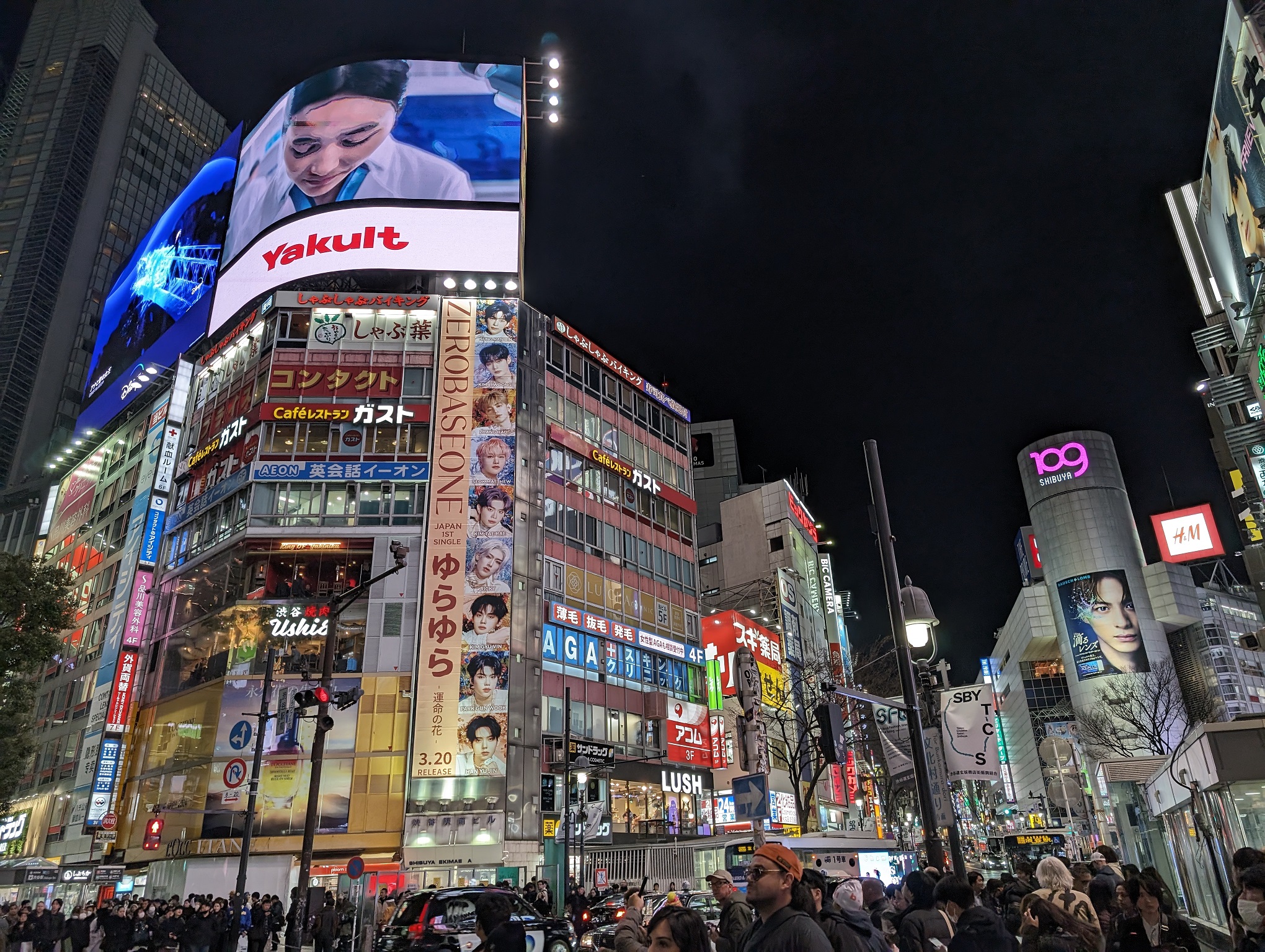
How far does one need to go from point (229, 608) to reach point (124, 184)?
348 ft

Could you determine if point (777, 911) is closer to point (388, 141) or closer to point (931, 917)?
point (931, 917)

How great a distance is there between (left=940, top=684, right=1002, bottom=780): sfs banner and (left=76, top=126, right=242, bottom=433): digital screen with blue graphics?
54.5 metres

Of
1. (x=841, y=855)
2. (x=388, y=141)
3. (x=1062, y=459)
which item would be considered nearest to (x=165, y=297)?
(x=388, y=141)

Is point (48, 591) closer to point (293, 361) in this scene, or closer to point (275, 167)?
point (293, 361)

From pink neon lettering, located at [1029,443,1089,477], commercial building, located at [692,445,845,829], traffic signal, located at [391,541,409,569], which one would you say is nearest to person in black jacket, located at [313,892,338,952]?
traffic signal, located at [391,541,409,569]

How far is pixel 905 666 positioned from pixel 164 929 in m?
22.2

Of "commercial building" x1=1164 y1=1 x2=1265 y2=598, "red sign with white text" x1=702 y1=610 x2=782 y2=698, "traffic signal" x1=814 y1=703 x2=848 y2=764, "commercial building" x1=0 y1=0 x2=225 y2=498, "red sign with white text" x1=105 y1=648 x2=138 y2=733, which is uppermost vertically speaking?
"commercial building" x1=0 y1=0 x2=225 y2=498

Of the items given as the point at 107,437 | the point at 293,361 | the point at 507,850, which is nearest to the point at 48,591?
the point at 293,361

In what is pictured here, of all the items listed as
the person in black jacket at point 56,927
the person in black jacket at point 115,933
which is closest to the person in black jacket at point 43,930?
the person in black jacket at point 56,927

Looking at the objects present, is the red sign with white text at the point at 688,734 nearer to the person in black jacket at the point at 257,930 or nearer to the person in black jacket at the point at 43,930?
the person in black jacket at the point at 257,930

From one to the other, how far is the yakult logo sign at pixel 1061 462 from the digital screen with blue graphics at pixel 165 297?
A: 120100 mm

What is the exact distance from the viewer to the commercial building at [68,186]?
351 feet

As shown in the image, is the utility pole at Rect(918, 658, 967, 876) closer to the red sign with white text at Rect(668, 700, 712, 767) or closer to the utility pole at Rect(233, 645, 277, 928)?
the utility pole at Rect(233, 645, 277, 928)

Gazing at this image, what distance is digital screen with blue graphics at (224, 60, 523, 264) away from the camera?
51.2 meters
